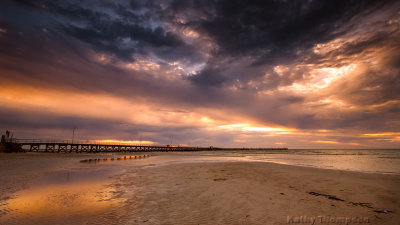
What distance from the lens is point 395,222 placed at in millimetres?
5652

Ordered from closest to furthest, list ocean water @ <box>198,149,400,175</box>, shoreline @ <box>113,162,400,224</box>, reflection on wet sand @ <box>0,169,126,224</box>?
reflection on wet sand @ <box>0,169,126,224</box>
shoreline @ <box>113,162,400,224</box>
ocean water @ <box>198,149,400,175</box>

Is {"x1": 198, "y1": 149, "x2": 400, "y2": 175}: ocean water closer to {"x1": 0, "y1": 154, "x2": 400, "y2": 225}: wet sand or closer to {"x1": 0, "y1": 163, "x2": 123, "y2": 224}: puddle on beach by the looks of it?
{"x1": 0, "y1": 154, "x2": 400, "y2": 225}: wet sand

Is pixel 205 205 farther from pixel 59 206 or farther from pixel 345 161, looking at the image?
pixel 345 161

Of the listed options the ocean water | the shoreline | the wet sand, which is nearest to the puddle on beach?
the wet sand

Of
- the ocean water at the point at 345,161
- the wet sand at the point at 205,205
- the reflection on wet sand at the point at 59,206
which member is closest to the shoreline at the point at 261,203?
the wet sand at the point at 205,205

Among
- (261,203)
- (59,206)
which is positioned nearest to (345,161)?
(261,203)

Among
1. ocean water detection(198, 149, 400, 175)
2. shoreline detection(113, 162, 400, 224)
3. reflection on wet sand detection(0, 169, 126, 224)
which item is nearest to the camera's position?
reflection on wet sand detection(0, 169, 126, 224)

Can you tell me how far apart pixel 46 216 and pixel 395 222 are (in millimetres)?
11364

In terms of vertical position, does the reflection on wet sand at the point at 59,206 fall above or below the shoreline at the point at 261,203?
below

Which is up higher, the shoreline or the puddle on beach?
the shoreline

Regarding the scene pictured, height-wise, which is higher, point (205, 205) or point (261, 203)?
point (261, 203)

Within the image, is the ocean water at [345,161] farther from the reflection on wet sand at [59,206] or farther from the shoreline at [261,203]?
the reflection on wet sand at [59,206]

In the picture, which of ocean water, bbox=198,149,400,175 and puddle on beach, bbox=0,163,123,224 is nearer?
puddle on beach, bbox=0,163,123,224

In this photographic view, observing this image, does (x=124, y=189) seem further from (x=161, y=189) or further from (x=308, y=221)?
(x=308, y=221)
